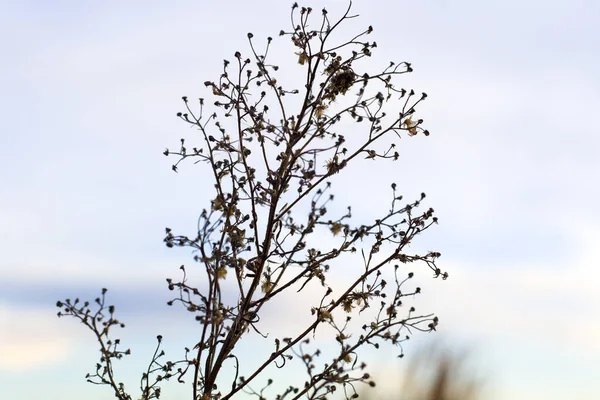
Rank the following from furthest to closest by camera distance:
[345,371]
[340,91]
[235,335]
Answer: [340,91] < [235,335] < [345,371]

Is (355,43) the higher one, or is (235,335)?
Answer: (355,43)

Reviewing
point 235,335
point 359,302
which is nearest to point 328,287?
point 359,302

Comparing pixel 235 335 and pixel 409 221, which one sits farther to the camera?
pixel 409 221

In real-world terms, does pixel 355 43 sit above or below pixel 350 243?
above

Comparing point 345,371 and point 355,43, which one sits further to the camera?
point 355,43

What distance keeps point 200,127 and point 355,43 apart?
68 centimetres

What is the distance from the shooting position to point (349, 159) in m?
2.74

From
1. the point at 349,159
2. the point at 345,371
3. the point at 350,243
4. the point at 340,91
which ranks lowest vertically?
the point at 345,371

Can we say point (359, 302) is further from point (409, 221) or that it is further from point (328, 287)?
point (409, 221)

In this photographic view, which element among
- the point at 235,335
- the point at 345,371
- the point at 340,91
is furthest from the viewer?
the point at 340,91

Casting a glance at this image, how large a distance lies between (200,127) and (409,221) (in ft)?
2.90

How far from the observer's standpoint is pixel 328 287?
2672 millimetres

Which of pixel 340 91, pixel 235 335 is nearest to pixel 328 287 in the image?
pixel 235 335

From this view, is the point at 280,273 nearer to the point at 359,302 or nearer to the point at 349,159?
the point at 359,302
